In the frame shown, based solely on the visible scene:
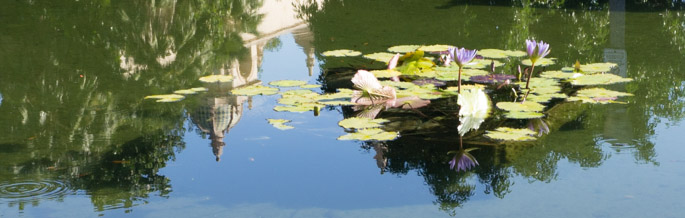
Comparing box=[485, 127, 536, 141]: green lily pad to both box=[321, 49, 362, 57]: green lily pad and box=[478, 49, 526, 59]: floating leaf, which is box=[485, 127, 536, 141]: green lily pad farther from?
box=[321, 49, 362, 57]: green lily pad

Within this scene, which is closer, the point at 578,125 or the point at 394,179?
the point at 394,179

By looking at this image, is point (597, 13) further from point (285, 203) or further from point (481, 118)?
point (285, 203)

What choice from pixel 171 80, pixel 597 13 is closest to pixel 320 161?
pixel 171 80

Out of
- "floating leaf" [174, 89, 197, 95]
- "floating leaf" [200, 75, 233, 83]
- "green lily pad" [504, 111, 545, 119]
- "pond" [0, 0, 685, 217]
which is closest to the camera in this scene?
"pond" [0, 0, 685, 217]

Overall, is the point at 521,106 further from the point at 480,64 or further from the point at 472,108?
the point at 480,64

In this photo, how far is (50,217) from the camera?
13.3 ft

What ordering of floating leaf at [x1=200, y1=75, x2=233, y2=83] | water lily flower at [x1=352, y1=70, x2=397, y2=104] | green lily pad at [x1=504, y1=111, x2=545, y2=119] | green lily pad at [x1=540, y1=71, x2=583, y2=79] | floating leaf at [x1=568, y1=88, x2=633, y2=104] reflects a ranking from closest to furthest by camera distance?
green lily pad at [x1=504, y1=111, x2=545, y2=119] < water lily flower at [x1=352, y1=70, x2=397, y2=104] < floating leaf at [x1=568, y1=88, x2=633, y2=104] < green lily pad at [x1=540, y1=71, x2=583, y2=79] < floating leaf at [x1=200, y1=75, x2=233, y2=83]

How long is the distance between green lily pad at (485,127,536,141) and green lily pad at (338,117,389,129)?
0.74 m

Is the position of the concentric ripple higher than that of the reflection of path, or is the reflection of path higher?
the reflection of path

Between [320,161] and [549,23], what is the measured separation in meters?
5.85

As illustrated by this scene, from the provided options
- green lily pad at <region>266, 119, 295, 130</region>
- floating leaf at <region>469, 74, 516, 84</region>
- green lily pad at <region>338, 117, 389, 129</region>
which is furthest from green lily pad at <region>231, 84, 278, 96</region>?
floating leaf at <region>469, 74, 516, 84</region>

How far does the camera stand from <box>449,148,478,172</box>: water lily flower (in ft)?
15.5

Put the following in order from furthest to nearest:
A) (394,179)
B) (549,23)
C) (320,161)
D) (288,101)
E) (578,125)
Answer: (549,23)
(288,101)
(578,125)
(320,161)
(394,179)

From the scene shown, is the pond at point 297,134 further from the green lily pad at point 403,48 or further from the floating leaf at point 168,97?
the green lily pad at point 403,48
